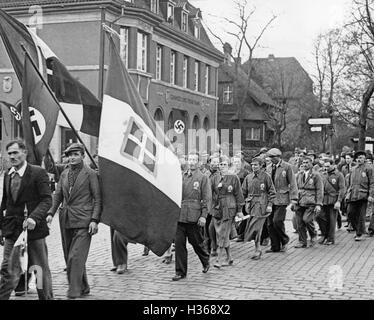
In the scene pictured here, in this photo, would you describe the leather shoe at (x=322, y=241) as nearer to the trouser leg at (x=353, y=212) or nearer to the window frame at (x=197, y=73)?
the trouser leg at (x=353, y=212)

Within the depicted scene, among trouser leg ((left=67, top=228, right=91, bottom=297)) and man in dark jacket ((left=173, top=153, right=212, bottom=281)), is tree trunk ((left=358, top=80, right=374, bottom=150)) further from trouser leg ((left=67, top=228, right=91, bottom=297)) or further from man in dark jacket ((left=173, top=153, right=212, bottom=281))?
trouser leg ((left=67, top=228, right=91, bottom=297))

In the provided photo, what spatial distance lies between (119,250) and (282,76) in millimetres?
10623

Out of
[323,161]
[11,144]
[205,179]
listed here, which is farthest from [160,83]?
[11,144]

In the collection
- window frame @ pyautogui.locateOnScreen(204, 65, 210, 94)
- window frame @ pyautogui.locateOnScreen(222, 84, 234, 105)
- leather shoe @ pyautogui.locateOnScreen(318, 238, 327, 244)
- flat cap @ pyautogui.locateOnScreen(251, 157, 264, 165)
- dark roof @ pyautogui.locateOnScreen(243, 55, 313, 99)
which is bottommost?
leather shoe @ pyautogui.locateOnScreen(318, 238, 327, 244)

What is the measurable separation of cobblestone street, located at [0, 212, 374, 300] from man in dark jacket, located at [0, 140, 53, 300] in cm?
88

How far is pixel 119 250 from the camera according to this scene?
8.73 metres

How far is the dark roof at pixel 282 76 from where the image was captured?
52.7 ft

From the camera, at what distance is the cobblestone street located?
728 centimetres

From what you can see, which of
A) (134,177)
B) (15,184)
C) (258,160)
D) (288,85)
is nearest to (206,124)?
(288,85)

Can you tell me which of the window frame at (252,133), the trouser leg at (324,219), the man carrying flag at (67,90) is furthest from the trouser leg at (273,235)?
the window frame at (252,133)

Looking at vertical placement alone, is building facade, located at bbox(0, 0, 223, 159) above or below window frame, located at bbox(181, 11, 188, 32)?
below

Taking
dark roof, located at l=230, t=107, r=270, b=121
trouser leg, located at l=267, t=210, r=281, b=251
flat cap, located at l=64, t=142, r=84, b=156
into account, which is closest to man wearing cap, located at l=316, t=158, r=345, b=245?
trouser leg, located at l=267, t=210, r=281, b=251

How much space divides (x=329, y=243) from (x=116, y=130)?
6550mm

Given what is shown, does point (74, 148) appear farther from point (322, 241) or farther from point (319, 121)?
point (319, 121)
